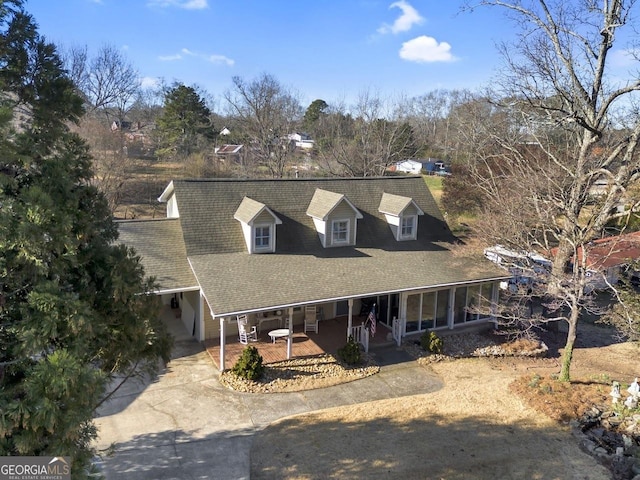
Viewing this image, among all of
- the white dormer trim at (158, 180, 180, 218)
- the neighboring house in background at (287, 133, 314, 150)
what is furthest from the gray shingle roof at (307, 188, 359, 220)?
the neighboring house in background at (287, 133, 314, 150)

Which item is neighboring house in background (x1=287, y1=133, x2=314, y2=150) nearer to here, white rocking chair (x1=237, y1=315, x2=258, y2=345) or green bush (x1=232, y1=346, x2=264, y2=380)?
white rocking chair (x1=237, y1=315, x2=258, y2=345)

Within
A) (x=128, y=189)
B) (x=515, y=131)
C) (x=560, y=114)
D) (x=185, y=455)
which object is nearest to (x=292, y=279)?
(x=185, y=455)

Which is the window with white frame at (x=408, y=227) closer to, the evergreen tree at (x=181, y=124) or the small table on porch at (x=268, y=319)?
the small table on porch at (x=268, y=319)

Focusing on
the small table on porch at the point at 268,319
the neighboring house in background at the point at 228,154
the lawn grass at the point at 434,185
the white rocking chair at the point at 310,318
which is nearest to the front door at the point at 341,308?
the white rocking chair at the point at 310,318

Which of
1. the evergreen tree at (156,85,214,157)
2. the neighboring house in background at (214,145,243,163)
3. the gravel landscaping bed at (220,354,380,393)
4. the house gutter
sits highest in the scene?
the evergreen tree at (156,85,214,157)

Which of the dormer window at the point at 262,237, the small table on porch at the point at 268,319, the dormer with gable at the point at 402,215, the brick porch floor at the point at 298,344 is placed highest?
the dormer with gable at the point at 402,215

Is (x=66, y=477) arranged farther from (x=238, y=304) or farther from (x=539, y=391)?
(x=539, y=391)

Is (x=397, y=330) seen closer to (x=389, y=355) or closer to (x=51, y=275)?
(x=389, y=355)
